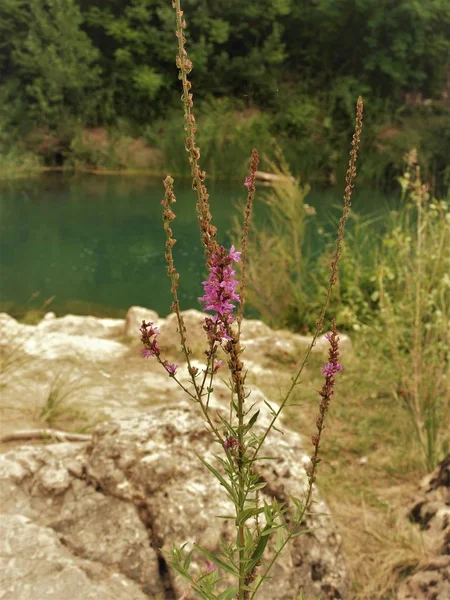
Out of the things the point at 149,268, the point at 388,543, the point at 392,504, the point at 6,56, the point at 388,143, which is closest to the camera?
the point at 388,543

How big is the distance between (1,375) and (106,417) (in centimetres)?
73

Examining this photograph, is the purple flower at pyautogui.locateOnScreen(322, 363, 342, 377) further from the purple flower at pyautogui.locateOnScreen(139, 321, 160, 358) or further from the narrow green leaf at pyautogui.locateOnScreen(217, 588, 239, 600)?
the narrow green leaf at pyautogui.locateOnScreen(217, 588, 239, 600)

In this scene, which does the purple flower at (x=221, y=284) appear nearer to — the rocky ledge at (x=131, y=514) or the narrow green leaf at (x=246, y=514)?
the narrow green leaf at (x=246, y=514)

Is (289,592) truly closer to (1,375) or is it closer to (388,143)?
(1,375)

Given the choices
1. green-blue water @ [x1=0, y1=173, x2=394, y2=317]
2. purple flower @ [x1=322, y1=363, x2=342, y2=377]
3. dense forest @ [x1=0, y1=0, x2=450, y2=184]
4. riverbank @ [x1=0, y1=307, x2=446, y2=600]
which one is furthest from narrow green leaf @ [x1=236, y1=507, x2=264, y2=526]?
dense forest @ [x1=0, y1=0, x2=450, y2=184]

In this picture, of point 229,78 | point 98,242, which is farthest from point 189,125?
point 229,78

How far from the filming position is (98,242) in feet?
42.3

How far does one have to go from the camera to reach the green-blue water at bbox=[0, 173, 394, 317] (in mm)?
9930

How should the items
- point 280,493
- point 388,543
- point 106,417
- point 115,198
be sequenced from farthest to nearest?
point 115,198
point 106,417
point 388,543
point 280,493

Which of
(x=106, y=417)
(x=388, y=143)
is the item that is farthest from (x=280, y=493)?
(x=388, y=143)

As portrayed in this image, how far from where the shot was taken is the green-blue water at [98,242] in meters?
9.93

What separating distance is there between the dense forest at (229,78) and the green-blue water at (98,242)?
334 centimetres

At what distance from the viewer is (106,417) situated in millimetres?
3781

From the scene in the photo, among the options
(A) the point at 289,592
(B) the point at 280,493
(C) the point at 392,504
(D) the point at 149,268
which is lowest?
(D) the point at 149,268
